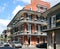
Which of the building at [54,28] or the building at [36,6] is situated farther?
the building at [36,6]

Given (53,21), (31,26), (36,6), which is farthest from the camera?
(36,6)

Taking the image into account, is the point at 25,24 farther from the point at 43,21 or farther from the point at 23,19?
the point at 43,21

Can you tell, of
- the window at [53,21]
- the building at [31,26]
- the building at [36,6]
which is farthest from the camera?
the building at [36,6]

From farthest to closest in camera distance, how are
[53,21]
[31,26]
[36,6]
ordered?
[36,6] → [31,26] → [53,21]

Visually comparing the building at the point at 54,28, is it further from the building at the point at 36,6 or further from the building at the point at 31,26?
the building at the point at 36,6

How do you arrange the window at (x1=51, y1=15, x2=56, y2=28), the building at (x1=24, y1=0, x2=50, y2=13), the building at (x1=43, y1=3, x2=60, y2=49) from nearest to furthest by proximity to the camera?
1. the building at (x1=43, y1=3, x2=60, y2=49)
2. the window at (x1=51, y1=15, x2=56, y2=28)
3. the building at (x1=24, y1=0, x2=50, y2=13)

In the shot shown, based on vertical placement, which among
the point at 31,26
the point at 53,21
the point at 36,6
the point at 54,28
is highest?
the point at 36,6

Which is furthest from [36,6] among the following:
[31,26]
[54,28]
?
[54,28]

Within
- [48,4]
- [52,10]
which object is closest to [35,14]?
[48,4]

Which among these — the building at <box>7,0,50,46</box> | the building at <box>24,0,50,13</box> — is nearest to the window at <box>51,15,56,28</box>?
the building at <box>7,0,50,46</box>

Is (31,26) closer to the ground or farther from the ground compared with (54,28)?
closer to the ground

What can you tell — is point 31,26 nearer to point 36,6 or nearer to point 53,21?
point 36,6

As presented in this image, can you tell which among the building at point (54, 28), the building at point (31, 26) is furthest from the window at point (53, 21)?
the building at point (31, 26)

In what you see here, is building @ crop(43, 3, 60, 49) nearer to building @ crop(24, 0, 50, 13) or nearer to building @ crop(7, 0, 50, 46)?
building @ crop(7, 0, 50, 46)
